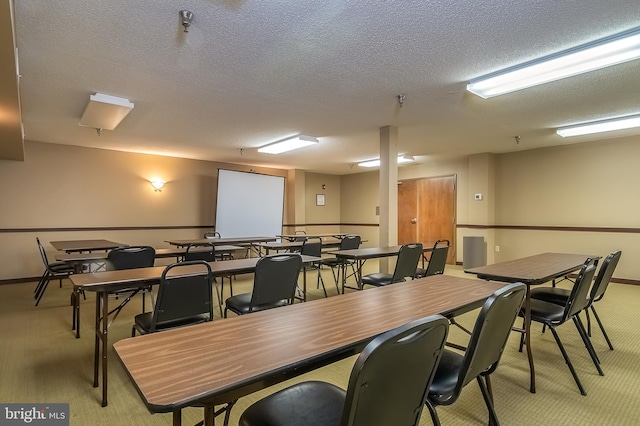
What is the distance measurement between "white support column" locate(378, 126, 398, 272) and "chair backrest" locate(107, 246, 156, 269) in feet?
10.1

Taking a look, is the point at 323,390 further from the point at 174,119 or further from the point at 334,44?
the point at 174,119

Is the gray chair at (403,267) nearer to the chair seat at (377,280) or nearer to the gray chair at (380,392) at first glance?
the chair seat at (377,280)

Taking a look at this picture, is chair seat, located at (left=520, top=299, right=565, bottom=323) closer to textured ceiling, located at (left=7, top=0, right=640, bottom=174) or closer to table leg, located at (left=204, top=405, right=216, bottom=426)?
textured ceiling, located at (left=7, top=0, right=640, bottom=174)

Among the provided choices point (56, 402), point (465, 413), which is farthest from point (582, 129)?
point (56, 402)

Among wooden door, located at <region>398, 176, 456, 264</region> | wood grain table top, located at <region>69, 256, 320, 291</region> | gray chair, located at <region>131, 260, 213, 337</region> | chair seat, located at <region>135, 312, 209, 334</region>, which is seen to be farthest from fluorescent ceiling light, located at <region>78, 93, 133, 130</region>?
wooden door, located at <region>398, 176, 456, 264</region>

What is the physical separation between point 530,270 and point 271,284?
6.73 ft

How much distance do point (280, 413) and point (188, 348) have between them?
1.31ft

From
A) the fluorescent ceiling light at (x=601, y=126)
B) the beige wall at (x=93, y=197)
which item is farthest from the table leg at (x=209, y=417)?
the beige wall at (x=93, y=197)

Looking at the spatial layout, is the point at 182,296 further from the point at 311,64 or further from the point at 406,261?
the point at 406,261

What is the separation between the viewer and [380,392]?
2.91 ft

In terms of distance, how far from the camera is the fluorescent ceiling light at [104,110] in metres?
3.53

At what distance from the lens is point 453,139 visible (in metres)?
5.53

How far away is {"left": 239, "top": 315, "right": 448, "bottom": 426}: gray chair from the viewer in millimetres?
809

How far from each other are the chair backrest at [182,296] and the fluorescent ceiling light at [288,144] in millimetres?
3471
